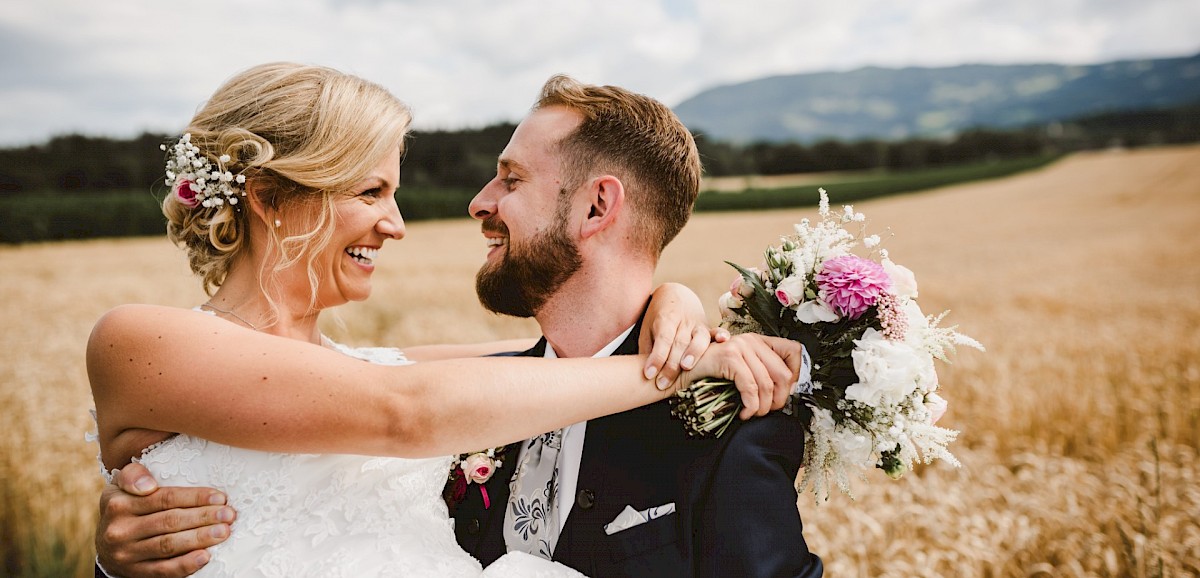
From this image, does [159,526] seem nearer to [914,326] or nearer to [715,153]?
[914,326]

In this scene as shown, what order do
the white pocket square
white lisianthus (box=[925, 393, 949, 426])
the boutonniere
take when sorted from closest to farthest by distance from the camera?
the white pocket square, white lisianthus (box=[925, 393, 949, 426]), the boutonniere

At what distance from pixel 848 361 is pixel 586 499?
106 cm

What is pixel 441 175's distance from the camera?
188 ft

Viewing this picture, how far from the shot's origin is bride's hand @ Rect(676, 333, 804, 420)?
2.46m

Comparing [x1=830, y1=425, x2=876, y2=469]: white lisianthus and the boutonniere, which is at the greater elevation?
[x1=830, y1=425, x2=876, y2=469]: white lisianthus

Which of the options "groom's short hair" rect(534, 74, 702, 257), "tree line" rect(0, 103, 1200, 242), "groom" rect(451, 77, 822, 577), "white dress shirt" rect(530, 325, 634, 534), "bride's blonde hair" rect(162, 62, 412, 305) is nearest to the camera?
"groom" rect(451, 77, 822, 577)

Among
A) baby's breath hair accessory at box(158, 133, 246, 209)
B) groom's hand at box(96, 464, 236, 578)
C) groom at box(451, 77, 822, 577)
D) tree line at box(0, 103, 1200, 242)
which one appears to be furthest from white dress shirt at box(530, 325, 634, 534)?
tree line at box(0, 103, 1200, 242)

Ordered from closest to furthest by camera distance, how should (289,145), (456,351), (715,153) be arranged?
(289,145) → (456,351) → (715,153)

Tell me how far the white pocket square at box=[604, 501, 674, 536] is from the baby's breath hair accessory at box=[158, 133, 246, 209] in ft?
6.51

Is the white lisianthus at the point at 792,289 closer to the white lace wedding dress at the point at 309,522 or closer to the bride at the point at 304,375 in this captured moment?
the bride at the point at 304,375

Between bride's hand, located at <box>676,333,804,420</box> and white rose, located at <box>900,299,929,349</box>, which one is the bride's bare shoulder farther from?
white rose, located at <box>900,299,929,349</box>

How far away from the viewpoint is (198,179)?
3.04m

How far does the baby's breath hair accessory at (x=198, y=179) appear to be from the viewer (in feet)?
9.91

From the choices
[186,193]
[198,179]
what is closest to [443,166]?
[186,193]
